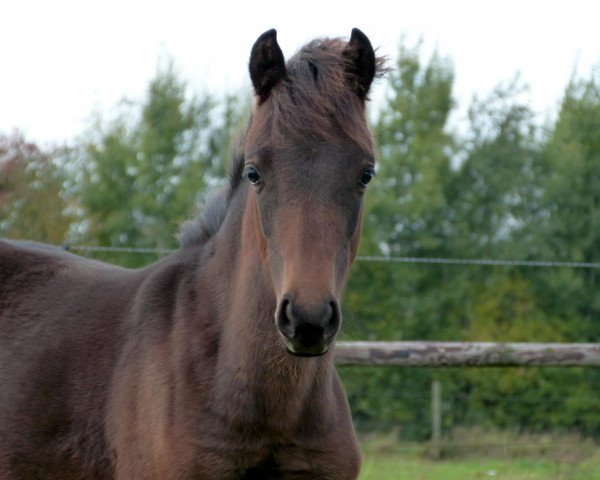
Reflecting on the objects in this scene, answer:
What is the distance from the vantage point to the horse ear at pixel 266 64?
9.63 ft

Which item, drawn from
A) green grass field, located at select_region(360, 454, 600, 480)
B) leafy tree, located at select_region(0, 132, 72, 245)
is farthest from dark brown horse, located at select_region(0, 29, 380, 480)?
leafy tree, located at select_region(0, 132, 72, 245)

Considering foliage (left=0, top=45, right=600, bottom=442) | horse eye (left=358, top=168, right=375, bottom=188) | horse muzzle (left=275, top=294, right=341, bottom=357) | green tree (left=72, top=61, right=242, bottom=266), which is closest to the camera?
horse muzzle (left=275, top=294, right=341, bottom=357)

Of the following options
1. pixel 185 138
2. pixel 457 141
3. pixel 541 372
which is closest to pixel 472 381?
pixel 541 372

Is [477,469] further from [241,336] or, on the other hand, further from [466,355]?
[241,336]

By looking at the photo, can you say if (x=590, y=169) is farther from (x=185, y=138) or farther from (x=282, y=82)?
(x=282, y=82)

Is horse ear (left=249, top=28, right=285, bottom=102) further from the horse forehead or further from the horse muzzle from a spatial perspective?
the horse muzzle

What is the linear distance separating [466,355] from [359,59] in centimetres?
442

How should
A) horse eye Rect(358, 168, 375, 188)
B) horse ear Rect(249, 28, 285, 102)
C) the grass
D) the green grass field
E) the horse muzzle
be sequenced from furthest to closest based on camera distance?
the grass → the green grass field → horse ear Rect(249, 28, 285, 102) → horse eye Rect(358, 168, 375, 188) → the horse muzzle

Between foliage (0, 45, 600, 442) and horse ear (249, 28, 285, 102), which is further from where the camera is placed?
foliage (0, 45, 600, 442)

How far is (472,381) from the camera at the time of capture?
15.2 metres

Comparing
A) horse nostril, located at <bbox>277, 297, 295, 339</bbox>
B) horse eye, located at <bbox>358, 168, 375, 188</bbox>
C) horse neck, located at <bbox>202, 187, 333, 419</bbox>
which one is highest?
horse eye, located at <bbox>358, 168, 375, 188</bbox>

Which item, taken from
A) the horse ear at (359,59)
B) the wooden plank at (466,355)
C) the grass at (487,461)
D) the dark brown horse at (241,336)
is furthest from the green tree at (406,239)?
the horse ear at (359,59)

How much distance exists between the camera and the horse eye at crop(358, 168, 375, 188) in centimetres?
283

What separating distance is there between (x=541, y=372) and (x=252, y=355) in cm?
1281
